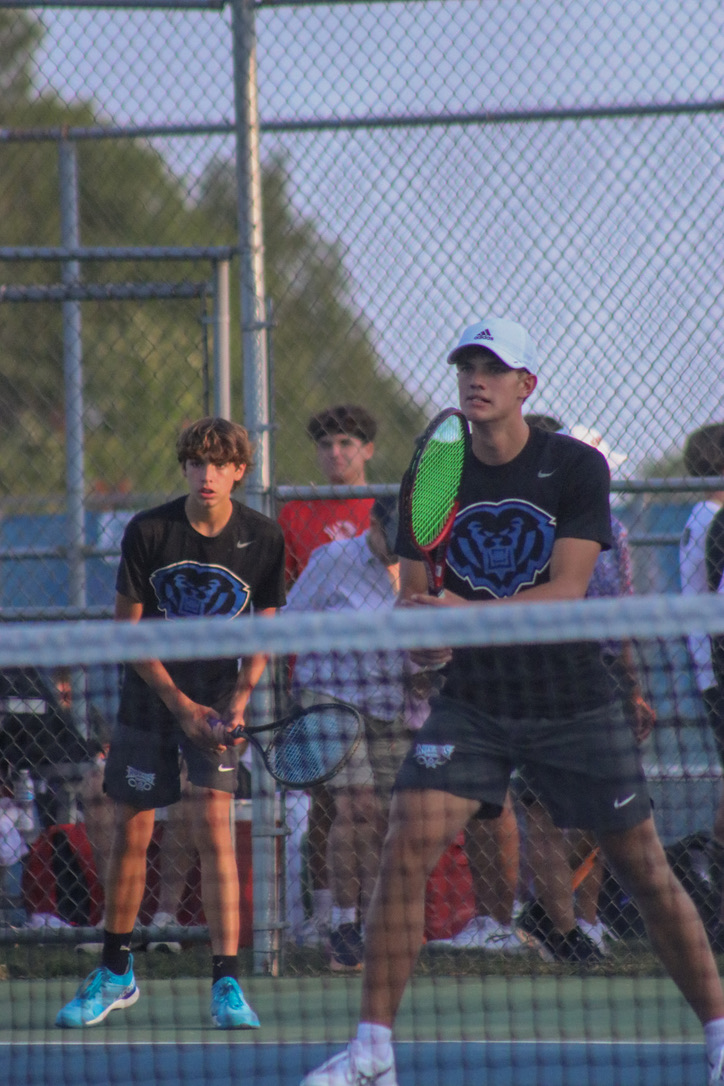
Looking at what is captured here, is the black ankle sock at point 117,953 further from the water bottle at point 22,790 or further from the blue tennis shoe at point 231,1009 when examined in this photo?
the water bottle at point 22,790

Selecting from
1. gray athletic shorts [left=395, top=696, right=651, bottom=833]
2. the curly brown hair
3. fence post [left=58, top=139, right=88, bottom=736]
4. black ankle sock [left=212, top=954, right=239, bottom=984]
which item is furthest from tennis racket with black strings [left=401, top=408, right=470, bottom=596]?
fence post [left=58, top=139, right=88, bottom=736]

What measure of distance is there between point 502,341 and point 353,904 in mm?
1798

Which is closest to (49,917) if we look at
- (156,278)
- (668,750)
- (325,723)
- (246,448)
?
(325,723)

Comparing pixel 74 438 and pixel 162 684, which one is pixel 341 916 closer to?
pixel 162 684

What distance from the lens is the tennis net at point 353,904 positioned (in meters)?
3.33

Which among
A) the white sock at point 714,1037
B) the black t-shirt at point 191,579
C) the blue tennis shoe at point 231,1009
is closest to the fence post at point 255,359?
the black t-shirt at point 191,579

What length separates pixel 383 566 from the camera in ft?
15.0

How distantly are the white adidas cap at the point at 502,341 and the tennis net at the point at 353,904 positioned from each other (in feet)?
2.14

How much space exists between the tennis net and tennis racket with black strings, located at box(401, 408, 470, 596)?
0.25 meters

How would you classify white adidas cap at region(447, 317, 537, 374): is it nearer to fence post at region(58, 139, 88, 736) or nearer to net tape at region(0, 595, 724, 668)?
net tape at region(0, 595, 724, 668)

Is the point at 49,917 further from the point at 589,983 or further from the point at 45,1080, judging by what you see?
the point at 589,983

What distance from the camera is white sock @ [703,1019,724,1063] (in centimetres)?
289

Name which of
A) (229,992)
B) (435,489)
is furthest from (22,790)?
(435,489)

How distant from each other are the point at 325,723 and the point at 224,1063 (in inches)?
35.4
